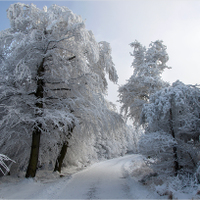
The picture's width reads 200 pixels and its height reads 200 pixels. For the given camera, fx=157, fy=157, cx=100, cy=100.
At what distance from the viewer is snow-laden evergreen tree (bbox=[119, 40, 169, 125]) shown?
1172cm

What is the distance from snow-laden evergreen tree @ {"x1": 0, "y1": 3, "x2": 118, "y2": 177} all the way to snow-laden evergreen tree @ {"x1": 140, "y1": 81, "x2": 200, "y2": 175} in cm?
280

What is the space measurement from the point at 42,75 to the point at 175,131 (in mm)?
7391

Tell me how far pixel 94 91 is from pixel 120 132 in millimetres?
3500

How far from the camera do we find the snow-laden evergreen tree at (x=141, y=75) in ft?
38.4

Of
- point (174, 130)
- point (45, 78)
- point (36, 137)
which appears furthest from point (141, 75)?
point (36, 137)

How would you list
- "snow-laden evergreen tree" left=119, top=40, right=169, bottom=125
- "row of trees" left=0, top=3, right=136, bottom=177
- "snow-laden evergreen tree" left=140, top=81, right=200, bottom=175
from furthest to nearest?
1. "snow-laden evergreen tree" left=119, top=40, right=169, bottom=125
2. "row of trees" left=0, top=3, right=136, bottom=177
3. "snow-laden evergreen tree" left=140, top=81, right=200, bottom=175

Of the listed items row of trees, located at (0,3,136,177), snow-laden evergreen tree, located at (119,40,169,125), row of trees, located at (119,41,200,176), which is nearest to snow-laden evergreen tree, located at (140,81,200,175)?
row of trees, located at (119,41,200,176)

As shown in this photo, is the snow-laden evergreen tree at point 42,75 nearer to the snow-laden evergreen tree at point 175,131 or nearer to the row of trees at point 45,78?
the row of trees at point 45,78

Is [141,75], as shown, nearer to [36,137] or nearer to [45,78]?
[45,78]

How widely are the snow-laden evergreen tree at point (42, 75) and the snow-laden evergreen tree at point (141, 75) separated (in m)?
4.11

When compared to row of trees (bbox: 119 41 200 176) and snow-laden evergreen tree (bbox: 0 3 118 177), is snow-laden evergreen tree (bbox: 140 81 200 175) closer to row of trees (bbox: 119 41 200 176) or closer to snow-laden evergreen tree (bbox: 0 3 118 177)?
row of trees (bbox: 119 41 200 176)

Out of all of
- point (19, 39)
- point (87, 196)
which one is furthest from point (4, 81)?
point (87, 196)

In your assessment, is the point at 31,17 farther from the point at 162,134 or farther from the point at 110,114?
the point at 162,134

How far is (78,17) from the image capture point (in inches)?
334
